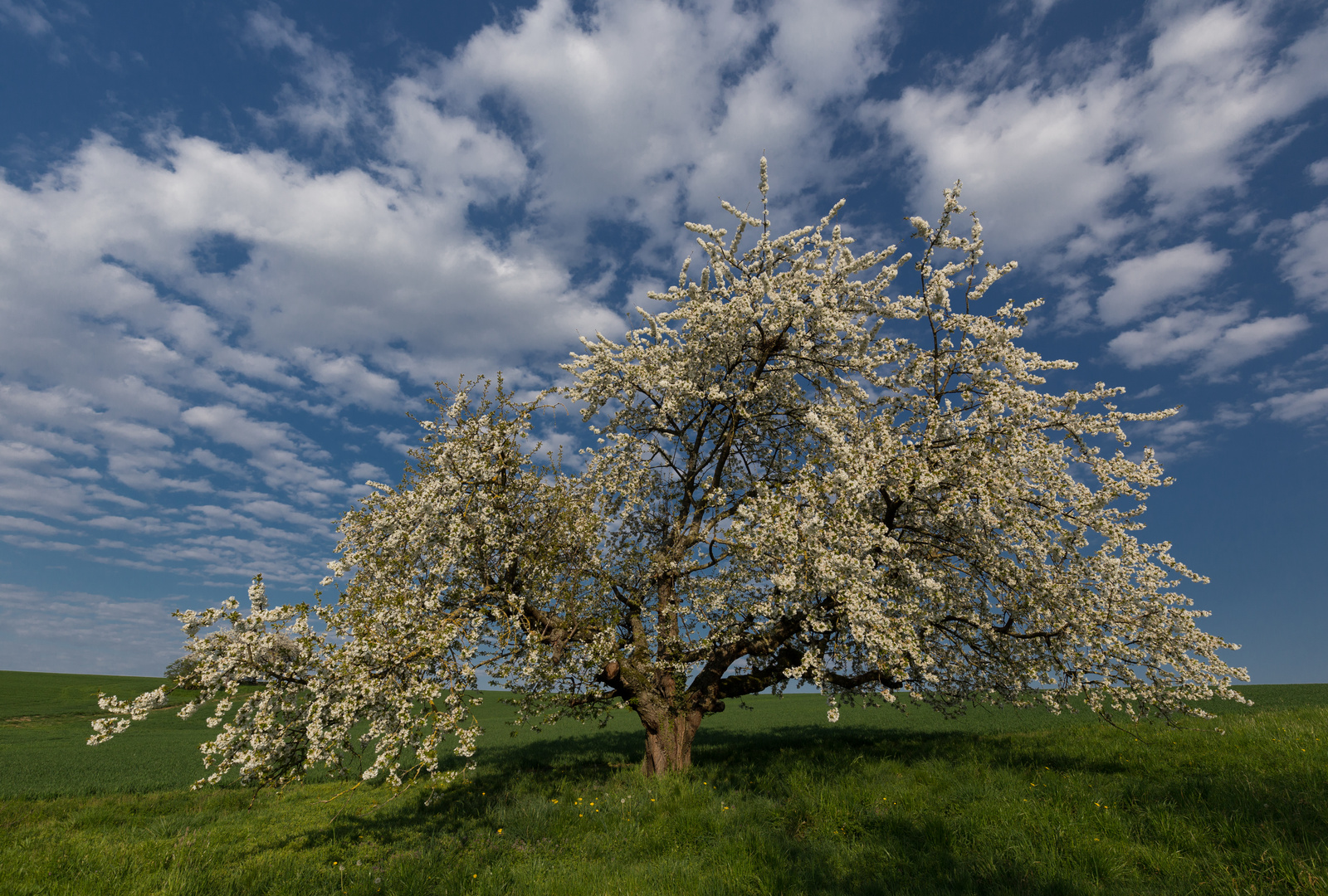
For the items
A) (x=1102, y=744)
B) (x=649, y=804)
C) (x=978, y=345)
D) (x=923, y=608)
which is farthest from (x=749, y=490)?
(x=1102, y=744)

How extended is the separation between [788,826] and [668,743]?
15.6 ft

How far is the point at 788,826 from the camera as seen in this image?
35.8ft

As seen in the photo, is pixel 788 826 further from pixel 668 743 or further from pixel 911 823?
pixel 668 743

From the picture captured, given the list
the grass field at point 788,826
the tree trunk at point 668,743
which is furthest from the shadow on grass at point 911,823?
the tree trunk at point 668,743

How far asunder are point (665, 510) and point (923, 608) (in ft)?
23.7

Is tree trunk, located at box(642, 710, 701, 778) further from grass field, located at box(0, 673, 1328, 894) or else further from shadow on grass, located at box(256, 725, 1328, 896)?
grass field, located at box(0, 673, 1328, 894)

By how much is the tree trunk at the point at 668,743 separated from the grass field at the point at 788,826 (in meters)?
0.84

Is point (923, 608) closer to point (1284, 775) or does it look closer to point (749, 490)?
point (749, 490)

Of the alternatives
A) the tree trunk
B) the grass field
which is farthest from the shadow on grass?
the tree trunk

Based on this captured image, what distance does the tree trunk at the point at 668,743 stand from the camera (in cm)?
1505

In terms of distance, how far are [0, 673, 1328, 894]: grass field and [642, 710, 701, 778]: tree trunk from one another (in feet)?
2.74

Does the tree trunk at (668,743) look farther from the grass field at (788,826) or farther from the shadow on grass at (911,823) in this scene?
the grass field at (788,826)

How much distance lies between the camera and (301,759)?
1205 cm

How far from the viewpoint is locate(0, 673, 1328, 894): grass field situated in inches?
329
